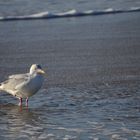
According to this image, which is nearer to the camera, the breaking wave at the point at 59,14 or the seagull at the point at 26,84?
the seagull at the point at 26,84

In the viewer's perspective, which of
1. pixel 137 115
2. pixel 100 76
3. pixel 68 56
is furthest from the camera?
pixel 68 56

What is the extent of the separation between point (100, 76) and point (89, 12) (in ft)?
22.2

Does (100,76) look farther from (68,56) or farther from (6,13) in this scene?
(6,13)

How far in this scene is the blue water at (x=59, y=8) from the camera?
17.8m

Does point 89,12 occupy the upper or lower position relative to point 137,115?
upper

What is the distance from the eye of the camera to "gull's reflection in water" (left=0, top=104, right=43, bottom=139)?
7.95 meters

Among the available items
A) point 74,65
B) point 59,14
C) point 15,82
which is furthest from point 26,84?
point 59,14

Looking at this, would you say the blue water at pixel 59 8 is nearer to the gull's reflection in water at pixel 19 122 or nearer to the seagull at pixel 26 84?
the seagull at pixel 26 84

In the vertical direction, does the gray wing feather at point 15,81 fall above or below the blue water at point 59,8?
below

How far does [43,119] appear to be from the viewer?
28.8 feet

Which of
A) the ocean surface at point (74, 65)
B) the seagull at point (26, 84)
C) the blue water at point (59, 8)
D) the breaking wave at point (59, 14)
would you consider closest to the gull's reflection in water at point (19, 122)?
the ocean surface at point (74, 65)

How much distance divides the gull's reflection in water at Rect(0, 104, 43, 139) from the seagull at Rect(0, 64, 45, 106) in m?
0.24

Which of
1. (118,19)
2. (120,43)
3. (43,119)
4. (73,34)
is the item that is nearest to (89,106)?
(43,119)

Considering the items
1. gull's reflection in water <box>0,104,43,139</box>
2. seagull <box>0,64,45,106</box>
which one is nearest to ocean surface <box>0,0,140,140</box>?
gull's reflection in water <box>0,104,43,139</box>
